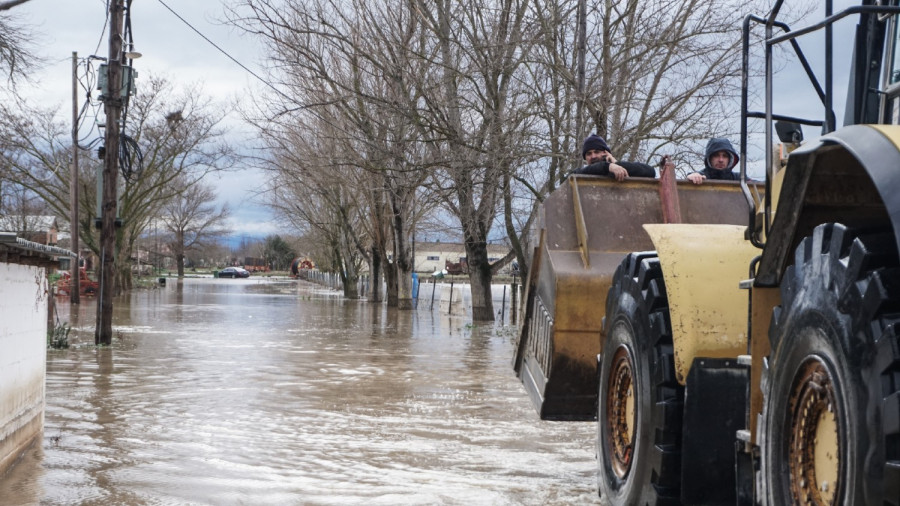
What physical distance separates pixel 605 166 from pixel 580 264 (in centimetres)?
102

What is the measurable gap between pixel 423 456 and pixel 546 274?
1.81 metres

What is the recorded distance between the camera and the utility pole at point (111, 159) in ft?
A: 60.4

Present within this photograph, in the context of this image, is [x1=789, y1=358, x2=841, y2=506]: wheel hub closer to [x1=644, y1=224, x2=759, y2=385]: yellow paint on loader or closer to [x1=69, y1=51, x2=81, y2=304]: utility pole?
[x1=644, y1=224, x2=759, y2=385]: yellow paint on loader

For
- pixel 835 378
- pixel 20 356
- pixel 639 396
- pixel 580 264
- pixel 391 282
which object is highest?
pixel 580 264

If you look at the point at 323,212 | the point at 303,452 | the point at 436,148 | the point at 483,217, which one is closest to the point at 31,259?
the point at 303,452

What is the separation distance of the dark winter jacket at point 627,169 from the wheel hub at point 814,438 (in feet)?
15.4

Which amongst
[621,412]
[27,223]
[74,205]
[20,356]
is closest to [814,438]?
[621,412]

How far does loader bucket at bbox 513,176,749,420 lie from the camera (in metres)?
6.82

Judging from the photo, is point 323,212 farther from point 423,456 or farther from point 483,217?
point 423,456

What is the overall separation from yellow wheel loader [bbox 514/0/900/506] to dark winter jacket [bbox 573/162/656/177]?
8.47 ft

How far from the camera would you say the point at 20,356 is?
7.62 metres

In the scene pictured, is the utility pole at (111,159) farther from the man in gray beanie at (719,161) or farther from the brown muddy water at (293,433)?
the man in gray beanie at (719,161)

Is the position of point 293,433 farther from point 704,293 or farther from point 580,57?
point 580,57

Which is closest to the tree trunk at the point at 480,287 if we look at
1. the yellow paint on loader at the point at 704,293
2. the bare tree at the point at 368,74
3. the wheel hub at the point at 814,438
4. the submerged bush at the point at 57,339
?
the bare tree at the point at 368,74
